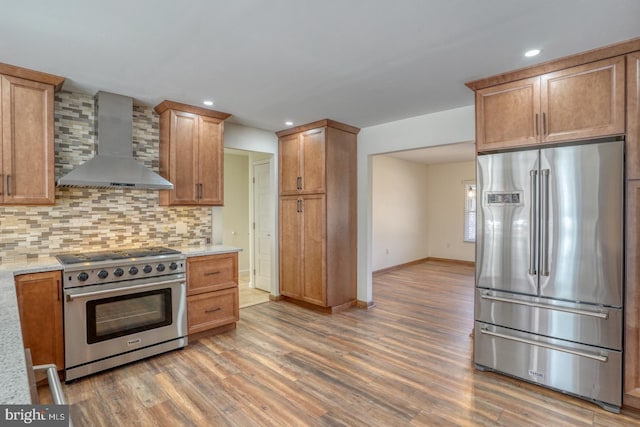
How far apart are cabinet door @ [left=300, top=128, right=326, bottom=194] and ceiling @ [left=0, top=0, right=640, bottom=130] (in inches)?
42.9

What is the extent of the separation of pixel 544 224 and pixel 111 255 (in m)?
3.66

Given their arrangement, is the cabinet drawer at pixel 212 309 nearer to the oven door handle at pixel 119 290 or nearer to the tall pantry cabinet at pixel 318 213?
the oven door handle at pixel 119 290

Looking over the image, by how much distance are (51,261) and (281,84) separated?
2.48 m

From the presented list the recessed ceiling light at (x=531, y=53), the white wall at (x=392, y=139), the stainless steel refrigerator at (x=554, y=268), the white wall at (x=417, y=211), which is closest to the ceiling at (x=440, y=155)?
the white wall at (x=417, y=211)

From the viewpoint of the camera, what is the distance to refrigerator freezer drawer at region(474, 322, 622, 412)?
7.53 ft

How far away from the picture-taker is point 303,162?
4543mm

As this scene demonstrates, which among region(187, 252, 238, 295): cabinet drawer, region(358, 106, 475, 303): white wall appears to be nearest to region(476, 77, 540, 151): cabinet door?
region(358, 106, 475, 303): white wall

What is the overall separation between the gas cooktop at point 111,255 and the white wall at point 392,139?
2.45 metres

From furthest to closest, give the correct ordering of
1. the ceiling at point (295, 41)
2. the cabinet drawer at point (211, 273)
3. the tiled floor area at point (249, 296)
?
the tiled floor area at point (249, 296) → the cabinet drawer at point (211, 273) → the ceiling at point (295, 41)

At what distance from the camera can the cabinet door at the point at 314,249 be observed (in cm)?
429

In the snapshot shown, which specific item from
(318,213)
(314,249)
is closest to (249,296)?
(314,249)

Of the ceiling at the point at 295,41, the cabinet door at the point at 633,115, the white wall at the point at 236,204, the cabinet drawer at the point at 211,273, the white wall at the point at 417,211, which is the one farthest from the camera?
the white wall at the point at 417,211

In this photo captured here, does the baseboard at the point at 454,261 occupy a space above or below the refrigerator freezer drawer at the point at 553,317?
below

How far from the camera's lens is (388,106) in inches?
142
